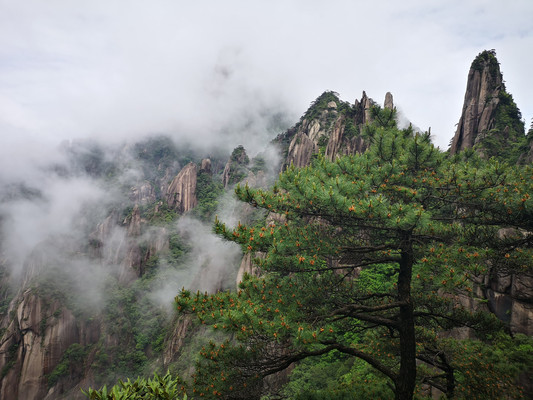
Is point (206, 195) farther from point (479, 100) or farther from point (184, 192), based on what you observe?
point (479, 100)

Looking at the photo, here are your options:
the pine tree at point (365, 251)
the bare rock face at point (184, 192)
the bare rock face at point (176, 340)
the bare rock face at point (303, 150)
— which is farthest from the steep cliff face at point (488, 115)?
the bare rock face at point (184, 192)

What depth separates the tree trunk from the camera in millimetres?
5227

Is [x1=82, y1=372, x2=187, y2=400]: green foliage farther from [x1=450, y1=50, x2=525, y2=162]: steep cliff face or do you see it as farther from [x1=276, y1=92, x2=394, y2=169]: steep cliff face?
[x1=450, y1=50, x2=525, y2=162]: steep cliff face

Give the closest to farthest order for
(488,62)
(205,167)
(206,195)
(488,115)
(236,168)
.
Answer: (488,115)
(488,62)
(236,168)
(206,195)
(205,167)

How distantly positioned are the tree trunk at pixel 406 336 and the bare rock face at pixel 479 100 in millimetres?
27718

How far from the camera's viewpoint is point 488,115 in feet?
87.6

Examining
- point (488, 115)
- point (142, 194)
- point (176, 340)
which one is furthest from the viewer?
point (142, 194)

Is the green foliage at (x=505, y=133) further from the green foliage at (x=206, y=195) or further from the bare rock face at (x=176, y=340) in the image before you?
the green foliage at (x=206, y=195)

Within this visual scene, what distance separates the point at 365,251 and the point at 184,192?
58.8 m

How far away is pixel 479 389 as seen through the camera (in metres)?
6.04

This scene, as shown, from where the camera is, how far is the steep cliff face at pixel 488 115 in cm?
2395

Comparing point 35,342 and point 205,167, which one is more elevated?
point 205,167

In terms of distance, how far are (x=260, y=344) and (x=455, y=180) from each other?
209 inches

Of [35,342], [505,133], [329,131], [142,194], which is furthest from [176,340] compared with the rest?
[142,194]
